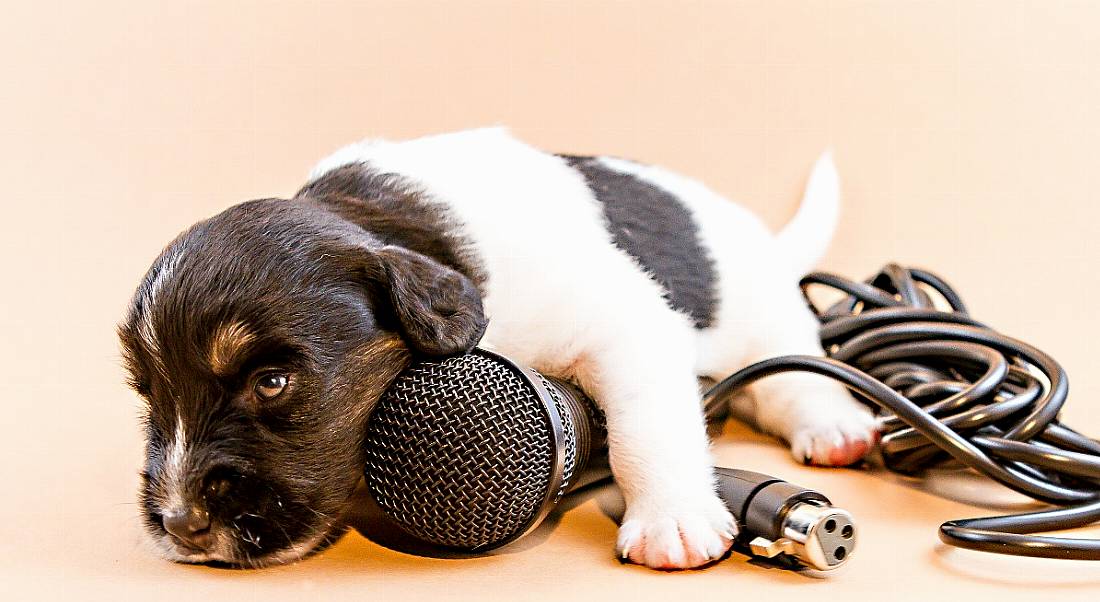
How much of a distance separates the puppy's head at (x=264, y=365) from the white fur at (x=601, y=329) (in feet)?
1.49

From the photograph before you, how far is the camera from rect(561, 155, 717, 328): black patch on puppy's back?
3.57m

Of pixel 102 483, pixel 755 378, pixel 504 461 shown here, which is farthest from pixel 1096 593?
pixel 102 483

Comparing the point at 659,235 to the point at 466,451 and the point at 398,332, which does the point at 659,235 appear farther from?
the point at 466,451

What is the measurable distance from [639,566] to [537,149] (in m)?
1.60

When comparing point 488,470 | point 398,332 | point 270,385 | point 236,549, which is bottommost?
point 236,549

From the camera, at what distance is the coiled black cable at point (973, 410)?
256cm

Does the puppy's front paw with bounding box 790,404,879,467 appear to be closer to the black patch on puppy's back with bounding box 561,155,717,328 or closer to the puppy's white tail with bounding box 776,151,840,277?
the black patch on puppy's back with bounding box 561,155,717,328

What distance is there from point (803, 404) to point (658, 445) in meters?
1.07

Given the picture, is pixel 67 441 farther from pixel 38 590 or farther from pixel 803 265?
pixel 803 265

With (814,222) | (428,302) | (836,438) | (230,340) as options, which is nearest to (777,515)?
(428,302)

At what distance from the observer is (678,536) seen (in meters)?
2.55

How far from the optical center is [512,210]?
3143 mm

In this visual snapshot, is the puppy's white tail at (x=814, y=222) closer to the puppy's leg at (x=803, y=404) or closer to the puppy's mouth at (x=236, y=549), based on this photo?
the puppy's leg at (x=803, y=404)

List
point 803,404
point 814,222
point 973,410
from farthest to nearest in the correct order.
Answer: point 814,222, point 803,404, point 973,410
